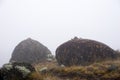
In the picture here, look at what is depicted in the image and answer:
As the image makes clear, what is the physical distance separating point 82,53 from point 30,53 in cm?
887

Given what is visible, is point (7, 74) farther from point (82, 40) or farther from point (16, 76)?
point (82, 40)

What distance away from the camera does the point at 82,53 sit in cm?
2262

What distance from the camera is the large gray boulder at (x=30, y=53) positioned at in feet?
97.1

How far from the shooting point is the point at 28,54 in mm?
29812

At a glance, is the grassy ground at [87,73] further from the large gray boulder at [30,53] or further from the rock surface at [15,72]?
the large gray boulder at [30,53]

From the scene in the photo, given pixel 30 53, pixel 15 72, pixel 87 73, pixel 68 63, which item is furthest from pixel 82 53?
pixel 30 53

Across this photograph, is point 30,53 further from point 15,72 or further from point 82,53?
point 15,72

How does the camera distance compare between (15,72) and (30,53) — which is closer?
(15,72)

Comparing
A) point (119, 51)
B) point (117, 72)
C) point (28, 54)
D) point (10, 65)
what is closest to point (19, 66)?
→ point (10, 65)

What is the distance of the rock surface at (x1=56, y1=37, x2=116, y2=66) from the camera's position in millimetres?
22203

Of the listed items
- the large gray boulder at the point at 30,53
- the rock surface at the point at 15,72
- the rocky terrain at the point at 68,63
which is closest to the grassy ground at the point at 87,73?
the rocky terrain at the point at 68,63

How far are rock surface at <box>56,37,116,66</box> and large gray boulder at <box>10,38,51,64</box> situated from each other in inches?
248

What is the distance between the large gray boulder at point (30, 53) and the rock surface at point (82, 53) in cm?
631

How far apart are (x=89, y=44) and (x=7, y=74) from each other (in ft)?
29.8
